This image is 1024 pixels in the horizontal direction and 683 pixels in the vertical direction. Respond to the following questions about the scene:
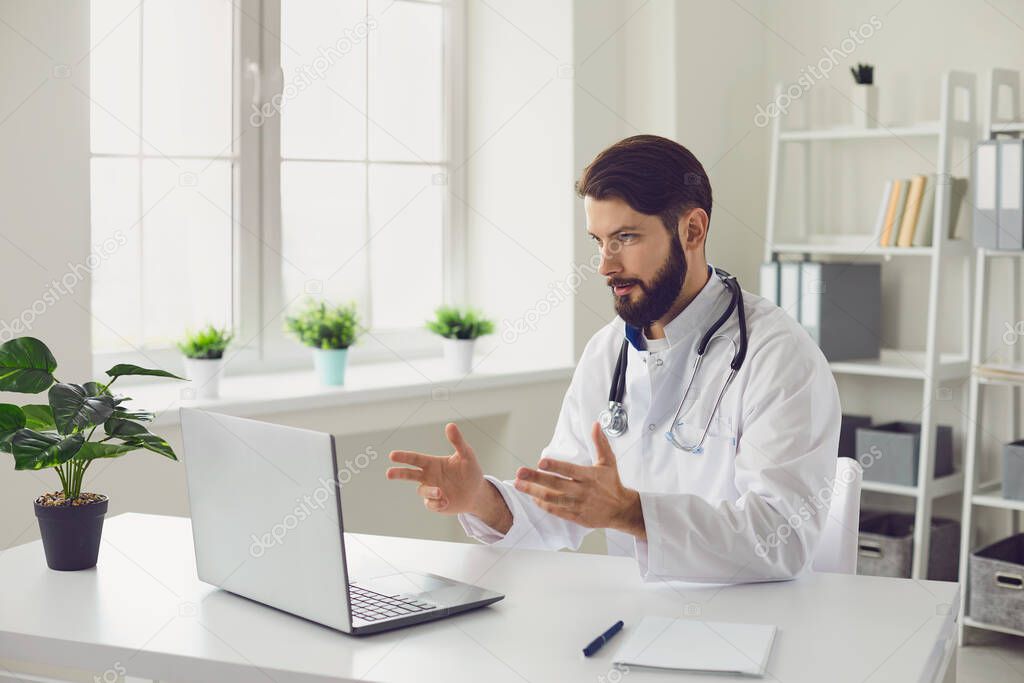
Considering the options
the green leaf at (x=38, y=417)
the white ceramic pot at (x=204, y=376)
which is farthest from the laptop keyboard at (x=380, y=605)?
the white ceramic pot at (x=204, y=376)

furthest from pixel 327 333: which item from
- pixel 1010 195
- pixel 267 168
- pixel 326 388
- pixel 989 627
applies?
pixel 989 627

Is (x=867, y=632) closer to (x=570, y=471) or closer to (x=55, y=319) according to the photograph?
(x=570, y=471)

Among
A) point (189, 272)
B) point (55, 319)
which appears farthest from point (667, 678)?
point (189, 272)

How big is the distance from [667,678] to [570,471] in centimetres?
36

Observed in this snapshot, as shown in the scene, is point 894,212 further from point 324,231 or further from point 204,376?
point 204,376

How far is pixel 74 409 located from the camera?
5.50 feet

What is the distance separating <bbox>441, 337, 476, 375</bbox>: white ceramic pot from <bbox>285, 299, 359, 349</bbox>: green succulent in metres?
0.32

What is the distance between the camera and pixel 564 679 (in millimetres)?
1262

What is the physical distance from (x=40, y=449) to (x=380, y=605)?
1.81 ft

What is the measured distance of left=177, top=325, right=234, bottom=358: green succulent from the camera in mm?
2961

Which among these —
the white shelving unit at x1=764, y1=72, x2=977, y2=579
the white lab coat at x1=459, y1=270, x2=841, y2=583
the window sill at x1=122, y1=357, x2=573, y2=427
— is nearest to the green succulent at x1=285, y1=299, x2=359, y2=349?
the window sill at x1=122, y1=357, x2=573, y2=427

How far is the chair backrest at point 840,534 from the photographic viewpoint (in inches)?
72.7

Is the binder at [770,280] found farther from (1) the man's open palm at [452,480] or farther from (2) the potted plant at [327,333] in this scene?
(1) the man's open palm at [452,480]

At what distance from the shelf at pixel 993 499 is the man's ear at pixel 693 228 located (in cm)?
181
